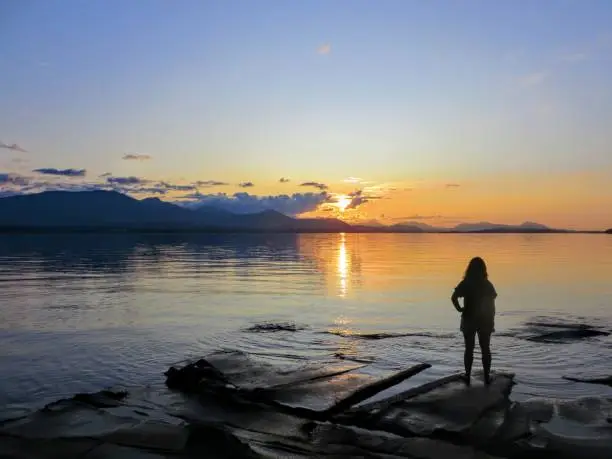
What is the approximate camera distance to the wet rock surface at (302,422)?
379 inches

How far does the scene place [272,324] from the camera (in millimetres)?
24828

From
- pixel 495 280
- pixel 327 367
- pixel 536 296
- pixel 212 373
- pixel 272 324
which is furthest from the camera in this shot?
pixel 495 280

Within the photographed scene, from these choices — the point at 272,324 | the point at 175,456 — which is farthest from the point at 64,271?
the point at 175,456

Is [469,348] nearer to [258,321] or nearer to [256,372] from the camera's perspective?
[256,372]

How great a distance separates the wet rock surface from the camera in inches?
379

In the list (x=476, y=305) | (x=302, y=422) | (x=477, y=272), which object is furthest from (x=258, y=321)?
(x=302, y=422)

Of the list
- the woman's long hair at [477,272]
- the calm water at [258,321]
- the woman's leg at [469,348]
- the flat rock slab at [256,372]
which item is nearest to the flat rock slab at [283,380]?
the flat rock slab at [256,372]

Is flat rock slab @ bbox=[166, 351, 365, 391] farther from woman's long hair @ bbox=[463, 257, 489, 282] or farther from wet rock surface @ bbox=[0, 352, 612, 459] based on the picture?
woman's long hair @ bbox=[463, 257, 489, 282]

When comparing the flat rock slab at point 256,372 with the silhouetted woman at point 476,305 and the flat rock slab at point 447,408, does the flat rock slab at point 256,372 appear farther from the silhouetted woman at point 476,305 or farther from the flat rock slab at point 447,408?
the silhouetted woman at point 476,305

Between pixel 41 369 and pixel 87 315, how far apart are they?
1060cm

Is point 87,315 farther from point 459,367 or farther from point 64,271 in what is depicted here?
point 64,271

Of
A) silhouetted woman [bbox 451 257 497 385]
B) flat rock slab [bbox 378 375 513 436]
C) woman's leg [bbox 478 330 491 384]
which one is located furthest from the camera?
woman's leg [bbox 478 330 491 384]

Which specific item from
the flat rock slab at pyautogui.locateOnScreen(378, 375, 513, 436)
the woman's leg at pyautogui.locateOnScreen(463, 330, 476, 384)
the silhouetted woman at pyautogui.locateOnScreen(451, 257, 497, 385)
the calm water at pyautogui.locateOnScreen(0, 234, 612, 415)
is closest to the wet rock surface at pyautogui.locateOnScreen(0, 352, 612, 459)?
the flat rock slab at pyautogui.locateOnScreen(378, 375, 513, 436)

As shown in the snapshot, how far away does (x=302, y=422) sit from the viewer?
11141 mm
